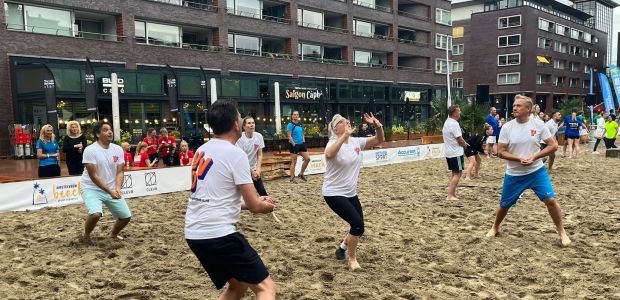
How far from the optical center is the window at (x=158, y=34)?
95.4ft

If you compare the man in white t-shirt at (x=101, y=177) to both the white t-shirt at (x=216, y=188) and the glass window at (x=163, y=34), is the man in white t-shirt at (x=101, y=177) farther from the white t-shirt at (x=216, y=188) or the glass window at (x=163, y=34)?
the glass window at (x=163, y=34)

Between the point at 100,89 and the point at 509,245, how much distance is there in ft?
77.9

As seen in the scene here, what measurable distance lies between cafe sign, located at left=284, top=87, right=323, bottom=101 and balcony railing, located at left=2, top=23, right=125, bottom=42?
11.7 meters

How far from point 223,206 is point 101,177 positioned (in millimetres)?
3857

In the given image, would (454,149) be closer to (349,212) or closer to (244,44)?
(349,212)

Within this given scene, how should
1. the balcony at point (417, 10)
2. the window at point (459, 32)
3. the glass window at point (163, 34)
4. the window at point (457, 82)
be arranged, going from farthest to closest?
the window at point (459, 32), the window at point (457, 82), the balcony at point (417, 10), the glass window at point (163, 34)

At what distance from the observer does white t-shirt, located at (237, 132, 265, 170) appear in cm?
822

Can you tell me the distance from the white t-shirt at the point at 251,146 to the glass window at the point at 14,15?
70.8ft

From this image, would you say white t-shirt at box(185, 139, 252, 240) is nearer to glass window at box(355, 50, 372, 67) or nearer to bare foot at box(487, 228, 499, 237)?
bare foot at box(487, 228, 499, 237)

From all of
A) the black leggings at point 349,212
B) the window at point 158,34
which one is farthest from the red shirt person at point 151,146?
the window at point 158,34

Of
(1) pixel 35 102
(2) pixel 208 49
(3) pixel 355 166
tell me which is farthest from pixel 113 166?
(2) pixel 208 49

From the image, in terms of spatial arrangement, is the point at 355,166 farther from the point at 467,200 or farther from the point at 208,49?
the point at 208,49

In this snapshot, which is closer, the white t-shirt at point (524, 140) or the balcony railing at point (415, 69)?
the white t-shirt at point (524, 140)

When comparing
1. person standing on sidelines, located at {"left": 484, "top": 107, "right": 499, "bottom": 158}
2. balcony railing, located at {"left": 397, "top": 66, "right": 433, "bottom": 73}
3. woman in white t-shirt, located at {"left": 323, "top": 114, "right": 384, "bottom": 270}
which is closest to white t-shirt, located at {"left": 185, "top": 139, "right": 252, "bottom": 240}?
woman in white t-shirt, located at {"left": 323, "top": 114, "right": 384, "bottom": 270}
